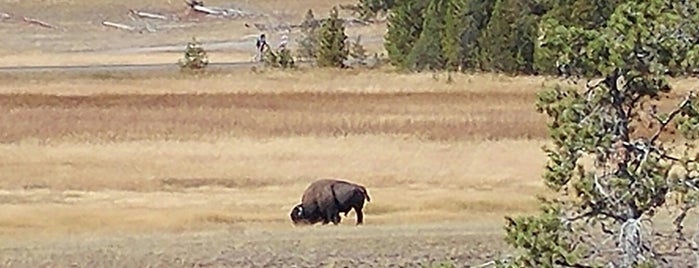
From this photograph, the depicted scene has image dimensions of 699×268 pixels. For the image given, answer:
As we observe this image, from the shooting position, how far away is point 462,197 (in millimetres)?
23875

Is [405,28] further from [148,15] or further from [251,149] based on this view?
[148,15]

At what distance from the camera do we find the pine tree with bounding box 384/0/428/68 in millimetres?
53844

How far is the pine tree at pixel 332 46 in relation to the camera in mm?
51469

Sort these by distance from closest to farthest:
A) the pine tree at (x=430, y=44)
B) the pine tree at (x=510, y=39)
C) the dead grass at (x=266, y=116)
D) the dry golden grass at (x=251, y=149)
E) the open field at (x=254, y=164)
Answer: the open field at (x=254, y=164) < the dry golden grass at (x=251, y=149) < the dead grass at (x=266, y=116) < the pine tree at (x=510, y=39) < the pine tree at (x=430, y=44)

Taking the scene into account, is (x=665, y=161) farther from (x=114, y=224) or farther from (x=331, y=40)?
(x=331, y=40)

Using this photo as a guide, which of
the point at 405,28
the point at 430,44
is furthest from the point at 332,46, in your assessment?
the point at 405,28

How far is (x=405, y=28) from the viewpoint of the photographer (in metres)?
55.3

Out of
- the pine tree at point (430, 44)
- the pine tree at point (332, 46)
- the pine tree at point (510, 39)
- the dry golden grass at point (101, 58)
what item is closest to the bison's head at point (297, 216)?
the pine tree at point (510, 39)

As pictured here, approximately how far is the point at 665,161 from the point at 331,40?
4577cm

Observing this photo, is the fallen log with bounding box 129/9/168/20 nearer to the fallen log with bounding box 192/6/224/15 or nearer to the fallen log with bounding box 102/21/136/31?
the fallen log with bounding box 192/6/224/15

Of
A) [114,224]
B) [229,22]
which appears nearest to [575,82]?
[114,224]

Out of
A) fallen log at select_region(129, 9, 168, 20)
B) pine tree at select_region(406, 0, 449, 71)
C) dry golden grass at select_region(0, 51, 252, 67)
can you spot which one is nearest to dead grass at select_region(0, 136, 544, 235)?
pine tree at select_region(406, 0, 449, 71)

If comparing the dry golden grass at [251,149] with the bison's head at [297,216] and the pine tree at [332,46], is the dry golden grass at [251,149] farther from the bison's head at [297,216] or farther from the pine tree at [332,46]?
the pine tree at [332,46]

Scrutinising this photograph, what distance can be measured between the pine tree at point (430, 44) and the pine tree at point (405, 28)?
68 centimetres
